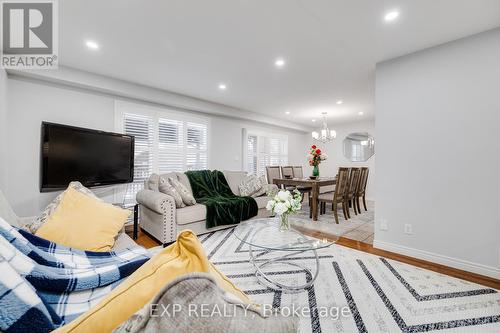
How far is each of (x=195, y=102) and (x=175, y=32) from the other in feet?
7.26

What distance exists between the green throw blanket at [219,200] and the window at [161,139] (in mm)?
783

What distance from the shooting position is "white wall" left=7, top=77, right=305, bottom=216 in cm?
286

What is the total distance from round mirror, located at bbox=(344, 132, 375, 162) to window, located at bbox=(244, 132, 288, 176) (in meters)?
1.96

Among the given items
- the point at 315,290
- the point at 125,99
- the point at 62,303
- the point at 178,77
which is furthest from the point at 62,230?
the point at 125,99

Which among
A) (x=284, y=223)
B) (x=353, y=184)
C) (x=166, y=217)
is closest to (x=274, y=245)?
(x=284, y=223)

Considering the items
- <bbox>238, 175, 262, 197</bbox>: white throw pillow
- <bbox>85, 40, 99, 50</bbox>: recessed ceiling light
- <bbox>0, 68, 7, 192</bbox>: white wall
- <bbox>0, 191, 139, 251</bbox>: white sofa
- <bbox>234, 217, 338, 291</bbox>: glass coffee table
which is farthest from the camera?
<bbox>238, 175, 262, 197</bbox>: white throw pillow

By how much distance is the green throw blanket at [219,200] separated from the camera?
3.25 meters

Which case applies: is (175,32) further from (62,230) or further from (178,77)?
(62,230)

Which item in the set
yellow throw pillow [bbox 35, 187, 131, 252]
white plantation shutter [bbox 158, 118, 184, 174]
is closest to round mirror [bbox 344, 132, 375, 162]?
white plantation shutter [bbox 158, 118, 184, 174]

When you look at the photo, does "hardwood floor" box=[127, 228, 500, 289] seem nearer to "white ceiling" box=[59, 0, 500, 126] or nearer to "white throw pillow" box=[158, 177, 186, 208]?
"white throw pillow" box=[158, 177, 186, 208]

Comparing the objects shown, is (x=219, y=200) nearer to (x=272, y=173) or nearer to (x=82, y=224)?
(x=82, y=224)

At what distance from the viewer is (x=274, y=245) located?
186 centimetres

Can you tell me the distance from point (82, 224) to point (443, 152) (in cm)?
345

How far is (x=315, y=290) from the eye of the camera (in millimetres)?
1863
